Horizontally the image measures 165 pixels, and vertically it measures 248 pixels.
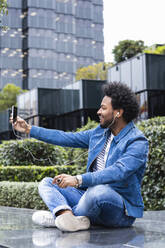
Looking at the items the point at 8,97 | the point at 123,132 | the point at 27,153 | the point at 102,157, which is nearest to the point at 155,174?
the point at 102,157

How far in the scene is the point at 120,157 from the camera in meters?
4.09

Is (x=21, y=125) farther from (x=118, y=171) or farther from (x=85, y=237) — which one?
(x=85, y=237)

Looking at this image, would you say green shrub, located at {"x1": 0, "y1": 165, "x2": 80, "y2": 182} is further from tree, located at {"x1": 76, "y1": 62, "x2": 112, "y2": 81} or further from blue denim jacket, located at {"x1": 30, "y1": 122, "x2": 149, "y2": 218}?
tree, located at {"x1": 76, "y1": 62, "x2": 112, "y2": 81}

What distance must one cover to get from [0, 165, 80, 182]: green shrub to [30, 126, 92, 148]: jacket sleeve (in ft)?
16.8

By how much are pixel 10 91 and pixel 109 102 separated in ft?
222

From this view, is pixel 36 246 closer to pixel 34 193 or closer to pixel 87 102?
pixel 34 193

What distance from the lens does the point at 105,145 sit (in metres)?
4.49

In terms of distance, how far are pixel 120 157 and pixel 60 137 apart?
0.83 m

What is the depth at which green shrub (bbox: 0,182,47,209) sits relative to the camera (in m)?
7.98

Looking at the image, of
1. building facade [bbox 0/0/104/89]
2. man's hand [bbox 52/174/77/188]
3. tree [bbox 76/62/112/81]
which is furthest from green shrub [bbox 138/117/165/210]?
building facade [bbox 0/0/104/89]

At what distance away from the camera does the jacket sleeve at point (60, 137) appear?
4594mm

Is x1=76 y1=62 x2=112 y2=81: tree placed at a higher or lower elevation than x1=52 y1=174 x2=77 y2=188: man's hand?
higher

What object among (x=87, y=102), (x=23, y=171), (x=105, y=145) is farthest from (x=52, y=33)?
(x=105, y=145)

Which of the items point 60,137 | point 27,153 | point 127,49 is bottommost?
point 27,153
